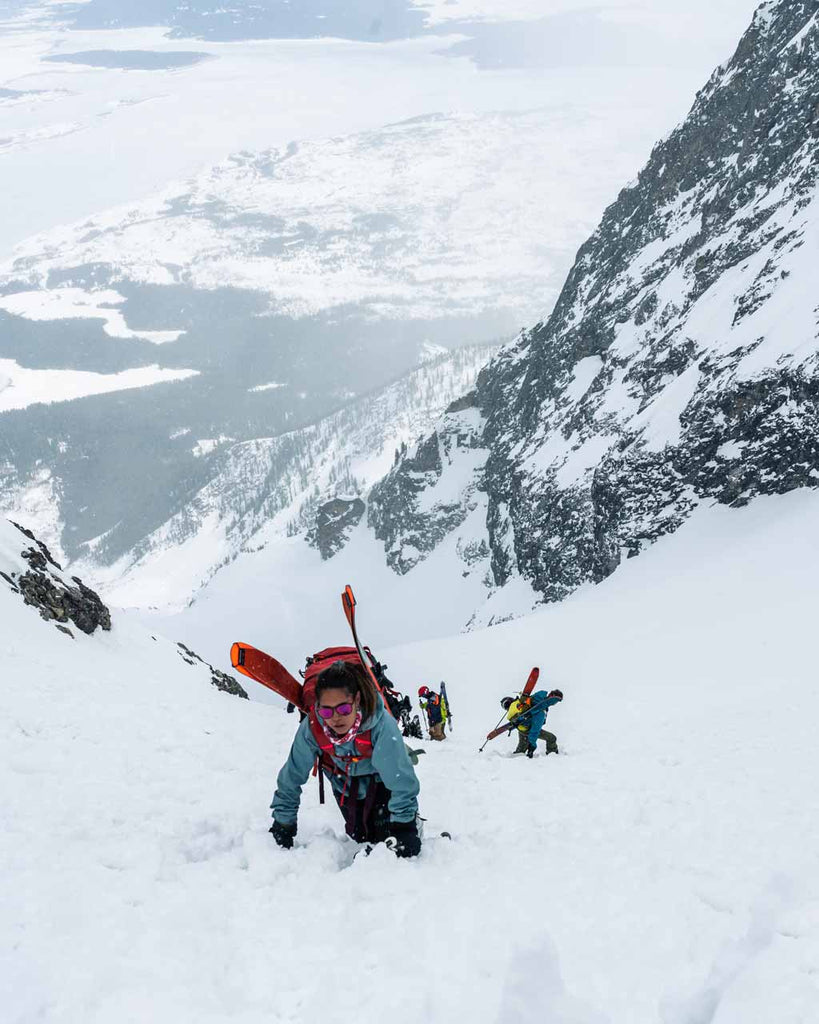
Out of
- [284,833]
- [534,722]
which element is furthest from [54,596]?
[284,833]

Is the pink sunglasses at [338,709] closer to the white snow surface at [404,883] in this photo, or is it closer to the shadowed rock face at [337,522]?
the white snow surface at [404,883]

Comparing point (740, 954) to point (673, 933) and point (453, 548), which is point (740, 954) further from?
point (453, 548)

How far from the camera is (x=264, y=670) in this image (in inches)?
256

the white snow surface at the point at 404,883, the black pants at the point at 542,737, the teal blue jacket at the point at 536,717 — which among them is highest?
the white snow surface at the point at 404,883

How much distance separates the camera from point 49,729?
11.0m

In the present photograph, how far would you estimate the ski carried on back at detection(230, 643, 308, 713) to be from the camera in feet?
21.0

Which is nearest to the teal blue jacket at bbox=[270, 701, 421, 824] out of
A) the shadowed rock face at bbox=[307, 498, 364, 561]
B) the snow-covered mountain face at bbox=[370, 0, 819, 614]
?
the snow-covered mountain face at bbox=[370, 0, 819, 614]

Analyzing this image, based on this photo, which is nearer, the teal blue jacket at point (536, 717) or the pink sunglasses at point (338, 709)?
the pink sunglasses at point (338, 709)

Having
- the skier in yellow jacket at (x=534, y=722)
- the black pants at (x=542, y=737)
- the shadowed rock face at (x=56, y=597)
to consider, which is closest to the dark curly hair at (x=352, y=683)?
the skier in yellow jacket at (x=534, y=722)

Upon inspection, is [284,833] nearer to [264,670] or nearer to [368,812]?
[368,812]

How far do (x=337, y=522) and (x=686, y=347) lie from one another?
3485 inches

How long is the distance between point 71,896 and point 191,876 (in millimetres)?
1080

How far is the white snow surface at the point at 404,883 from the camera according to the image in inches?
199

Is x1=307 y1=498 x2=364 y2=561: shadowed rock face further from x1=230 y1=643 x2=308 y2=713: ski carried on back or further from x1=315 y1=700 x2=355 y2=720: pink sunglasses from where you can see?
x1=315 y1=700 x2=355 y2=720: pink sunglasses
